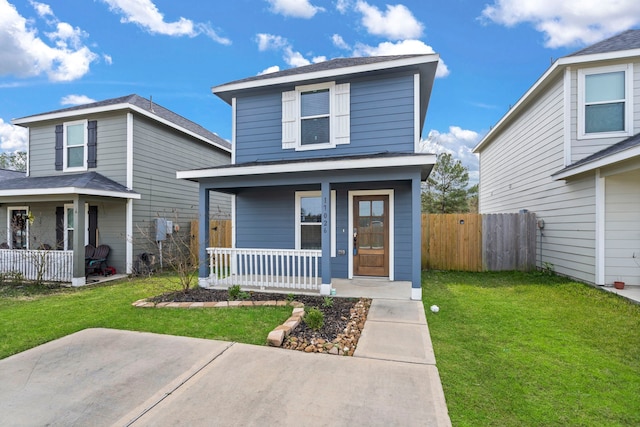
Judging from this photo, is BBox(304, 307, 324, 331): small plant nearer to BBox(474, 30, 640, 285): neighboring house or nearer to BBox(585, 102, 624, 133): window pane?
BBox(474, 30, 640, 285): neighboring house

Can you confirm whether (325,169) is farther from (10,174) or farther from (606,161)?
(10,174)

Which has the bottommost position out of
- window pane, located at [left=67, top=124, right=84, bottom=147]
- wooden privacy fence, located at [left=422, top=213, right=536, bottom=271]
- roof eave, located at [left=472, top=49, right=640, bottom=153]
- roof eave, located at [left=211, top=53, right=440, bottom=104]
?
wooden privacy fence, located at [left=422, top=213, right=536, bottom=271]

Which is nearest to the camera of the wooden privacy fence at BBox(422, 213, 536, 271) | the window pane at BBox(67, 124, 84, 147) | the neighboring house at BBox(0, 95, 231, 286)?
the wooden privacy fence at BBox(422, 213, 536, 271)

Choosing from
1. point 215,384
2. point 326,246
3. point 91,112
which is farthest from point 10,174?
point 215,384

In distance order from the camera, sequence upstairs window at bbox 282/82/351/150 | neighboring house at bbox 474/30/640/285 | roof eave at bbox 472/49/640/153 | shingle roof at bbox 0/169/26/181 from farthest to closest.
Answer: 1. shingle roof at bbox 0/169/26/181
2. upstairs window at bbox 282/82/351/150
3. roof eave at bbox 472/49/640/153
4. neighboring house at bbox 474/30/640/285

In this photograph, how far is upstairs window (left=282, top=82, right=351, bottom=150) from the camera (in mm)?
6660

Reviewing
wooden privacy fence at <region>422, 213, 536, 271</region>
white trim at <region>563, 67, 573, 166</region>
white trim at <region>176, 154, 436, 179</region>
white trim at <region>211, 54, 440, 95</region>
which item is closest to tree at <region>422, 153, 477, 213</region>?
wooden privacy fence at <region>422, 213, 536, 271</region>

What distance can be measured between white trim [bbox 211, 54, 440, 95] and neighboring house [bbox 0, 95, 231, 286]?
3.25 metres

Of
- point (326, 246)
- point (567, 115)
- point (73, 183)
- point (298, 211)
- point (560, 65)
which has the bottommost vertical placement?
point (326, 246)

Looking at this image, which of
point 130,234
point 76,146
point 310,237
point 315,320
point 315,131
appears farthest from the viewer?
point 76,146

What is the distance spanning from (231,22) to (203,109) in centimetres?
792

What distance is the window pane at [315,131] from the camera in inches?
269

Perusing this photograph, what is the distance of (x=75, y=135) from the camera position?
29.8ft

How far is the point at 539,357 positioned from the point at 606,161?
4284 millimetres
